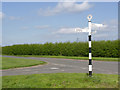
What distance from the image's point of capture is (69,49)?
3662cm

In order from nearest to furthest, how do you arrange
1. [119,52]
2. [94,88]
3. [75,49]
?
[94,88] < [119,52] < [75,49]

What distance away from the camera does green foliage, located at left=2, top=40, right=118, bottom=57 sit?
31.1m

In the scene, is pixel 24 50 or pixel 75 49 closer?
pixel 75 49

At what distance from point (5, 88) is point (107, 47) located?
1054 inches

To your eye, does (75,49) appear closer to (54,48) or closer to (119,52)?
(54,48)

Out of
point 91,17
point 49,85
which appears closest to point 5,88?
point 49,85

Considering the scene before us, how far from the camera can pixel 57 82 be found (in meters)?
7.31

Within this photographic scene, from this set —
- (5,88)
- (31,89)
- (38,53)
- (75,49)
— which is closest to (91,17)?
(31,89)

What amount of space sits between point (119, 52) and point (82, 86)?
25088 mm

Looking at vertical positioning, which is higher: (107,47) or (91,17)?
(91,17)

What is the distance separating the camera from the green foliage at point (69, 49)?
3106 centimetres

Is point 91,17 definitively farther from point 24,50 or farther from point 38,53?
point 24,50

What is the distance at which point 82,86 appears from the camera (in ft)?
21.7

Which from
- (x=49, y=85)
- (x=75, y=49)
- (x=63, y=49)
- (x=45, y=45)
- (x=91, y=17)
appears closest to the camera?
(x=49, y=85)
